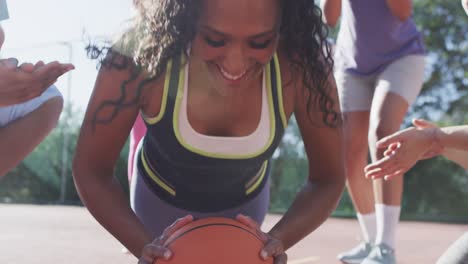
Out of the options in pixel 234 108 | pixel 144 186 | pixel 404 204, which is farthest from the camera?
pixel 404 204

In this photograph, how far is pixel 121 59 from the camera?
7.30 feet

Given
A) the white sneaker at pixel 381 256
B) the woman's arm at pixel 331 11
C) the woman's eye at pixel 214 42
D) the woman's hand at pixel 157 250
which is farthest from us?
the woman's arm at pixel 331 11

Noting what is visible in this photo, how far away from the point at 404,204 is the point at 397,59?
466 inches

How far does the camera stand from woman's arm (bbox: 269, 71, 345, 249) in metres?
2.40

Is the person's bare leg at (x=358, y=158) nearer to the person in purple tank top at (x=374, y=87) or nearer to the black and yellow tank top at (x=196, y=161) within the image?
the person in purple tank top at (x=374, y=87)

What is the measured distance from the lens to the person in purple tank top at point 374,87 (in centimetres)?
373

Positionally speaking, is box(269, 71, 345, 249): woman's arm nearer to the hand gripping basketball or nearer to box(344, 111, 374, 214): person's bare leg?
the hand gripping basketball

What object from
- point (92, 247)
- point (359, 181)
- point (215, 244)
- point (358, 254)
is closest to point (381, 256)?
point (358, 254)

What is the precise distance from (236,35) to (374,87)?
7.60 ft

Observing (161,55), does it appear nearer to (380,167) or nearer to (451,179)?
(380,167)

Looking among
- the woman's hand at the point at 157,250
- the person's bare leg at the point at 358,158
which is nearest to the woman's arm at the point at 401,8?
the person's bare leg at the point at 358,158

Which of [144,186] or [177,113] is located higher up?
[177,113]

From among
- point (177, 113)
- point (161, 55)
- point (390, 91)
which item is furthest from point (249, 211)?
point (390, 91)

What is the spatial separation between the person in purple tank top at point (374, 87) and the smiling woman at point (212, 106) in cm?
128
